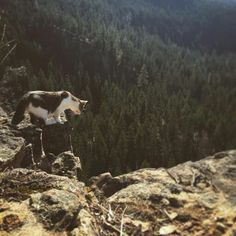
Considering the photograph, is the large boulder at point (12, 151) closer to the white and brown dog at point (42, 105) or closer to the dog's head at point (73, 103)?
the white and brown dog at point (42, 105)

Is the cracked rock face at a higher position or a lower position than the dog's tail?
higher

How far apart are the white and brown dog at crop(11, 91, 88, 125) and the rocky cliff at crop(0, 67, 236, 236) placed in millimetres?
1902

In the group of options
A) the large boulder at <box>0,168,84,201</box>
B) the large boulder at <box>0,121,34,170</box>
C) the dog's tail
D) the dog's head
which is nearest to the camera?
the large boulder at <box>0,168,84,201</box>

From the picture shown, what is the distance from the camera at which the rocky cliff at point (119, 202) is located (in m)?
8.63

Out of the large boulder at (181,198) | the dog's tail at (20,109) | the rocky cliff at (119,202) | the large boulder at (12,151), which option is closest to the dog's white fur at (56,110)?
the dog's tail at (20,109)

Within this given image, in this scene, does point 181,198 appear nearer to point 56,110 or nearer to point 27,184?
point 27,184

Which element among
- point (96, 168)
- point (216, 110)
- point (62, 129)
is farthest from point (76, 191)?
point (216, 110)

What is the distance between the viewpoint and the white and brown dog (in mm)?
16125

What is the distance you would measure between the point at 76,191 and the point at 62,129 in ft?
Result: 30.1

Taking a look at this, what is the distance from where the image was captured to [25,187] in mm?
9789

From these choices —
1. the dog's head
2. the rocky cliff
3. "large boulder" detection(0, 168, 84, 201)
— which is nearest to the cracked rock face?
the rocky cliff

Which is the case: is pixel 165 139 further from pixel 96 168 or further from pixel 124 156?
pixel 96 168

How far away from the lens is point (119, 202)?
1116cm

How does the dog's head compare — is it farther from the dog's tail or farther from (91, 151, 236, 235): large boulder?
(91, 151, 236, 235): large boulder
